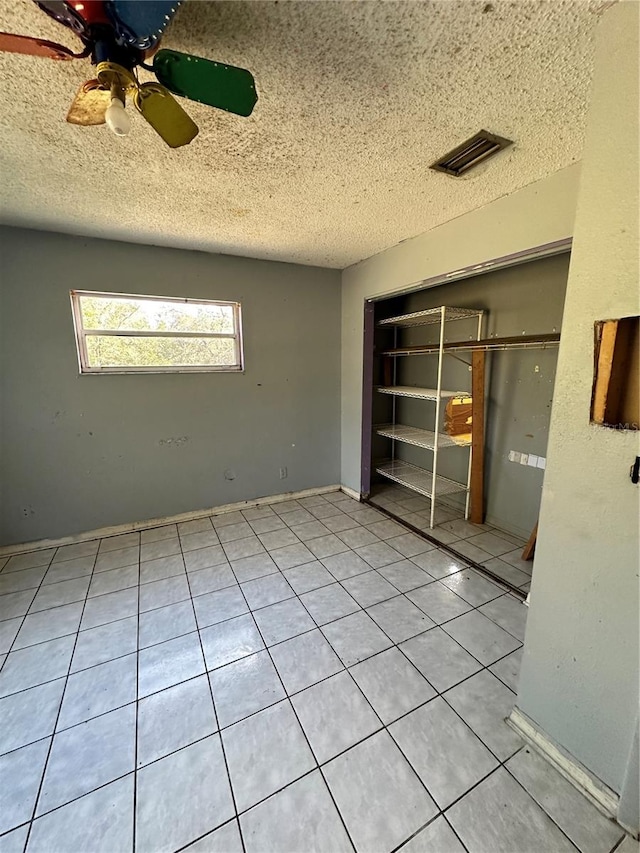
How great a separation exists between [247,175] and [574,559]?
2149mm

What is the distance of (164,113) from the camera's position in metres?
0.96

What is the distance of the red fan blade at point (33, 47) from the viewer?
76cm

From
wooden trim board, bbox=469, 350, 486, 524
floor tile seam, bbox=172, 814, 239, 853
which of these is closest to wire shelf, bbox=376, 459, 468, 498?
wooden trim board, bbox=469, 350, 486, 524

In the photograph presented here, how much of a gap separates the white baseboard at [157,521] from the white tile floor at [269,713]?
0.17 m

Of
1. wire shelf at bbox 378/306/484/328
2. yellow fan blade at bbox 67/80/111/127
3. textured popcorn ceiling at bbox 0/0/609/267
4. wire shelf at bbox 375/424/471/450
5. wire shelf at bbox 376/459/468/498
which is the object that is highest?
textured popcorn ceiling at bbox 0/0/609/267

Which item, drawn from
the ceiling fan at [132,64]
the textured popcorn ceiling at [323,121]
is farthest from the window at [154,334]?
the ceiling fan at [132,64]

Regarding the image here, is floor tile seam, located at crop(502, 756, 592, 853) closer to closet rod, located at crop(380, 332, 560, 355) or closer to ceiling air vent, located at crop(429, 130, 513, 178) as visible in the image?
closet rod, located at crop(380, 332, 560, 355)

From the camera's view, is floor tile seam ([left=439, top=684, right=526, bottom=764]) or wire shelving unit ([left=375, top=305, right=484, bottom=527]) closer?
floor tile seam ([left=439, top=684, right=526, bottom=764])

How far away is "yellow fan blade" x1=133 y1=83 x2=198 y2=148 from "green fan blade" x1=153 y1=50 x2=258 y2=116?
3cm

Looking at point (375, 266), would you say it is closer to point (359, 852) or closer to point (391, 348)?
point (391, 348)

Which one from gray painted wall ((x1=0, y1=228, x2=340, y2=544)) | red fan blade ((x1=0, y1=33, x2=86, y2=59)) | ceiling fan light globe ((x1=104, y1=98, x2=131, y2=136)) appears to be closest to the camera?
red fan blade ((x1=0, y1=33, x2=86, y2=59))

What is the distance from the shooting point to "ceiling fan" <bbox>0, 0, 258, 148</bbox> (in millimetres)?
759

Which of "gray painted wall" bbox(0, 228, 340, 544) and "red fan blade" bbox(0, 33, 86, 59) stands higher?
"red fan blade" bbox(0, 33, 86, 59)

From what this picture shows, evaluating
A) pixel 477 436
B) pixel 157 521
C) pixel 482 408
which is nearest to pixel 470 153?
A: pixel 482 408
